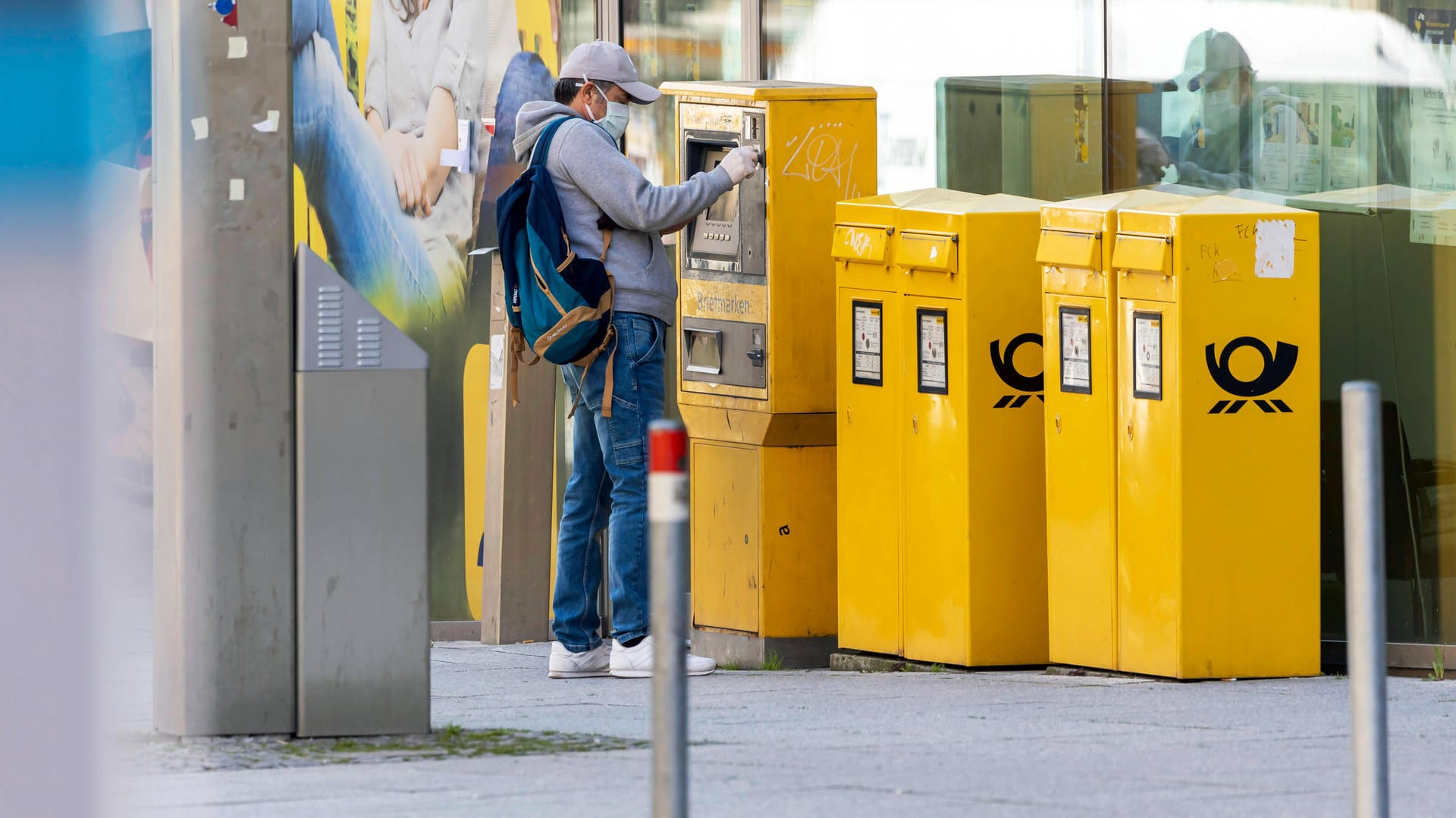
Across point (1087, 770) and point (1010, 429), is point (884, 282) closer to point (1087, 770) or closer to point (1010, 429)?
point (1010, 429)

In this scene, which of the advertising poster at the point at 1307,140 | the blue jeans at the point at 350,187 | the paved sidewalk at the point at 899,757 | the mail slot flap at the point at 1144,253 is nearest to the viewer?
the paved sidewalk at the point at 899,757

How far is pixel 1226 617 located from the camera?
655 centimetres

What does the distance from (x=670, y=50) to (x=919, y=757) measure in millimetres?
4641

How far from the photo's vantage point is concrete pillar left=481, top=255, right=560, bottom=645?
8.59 meters

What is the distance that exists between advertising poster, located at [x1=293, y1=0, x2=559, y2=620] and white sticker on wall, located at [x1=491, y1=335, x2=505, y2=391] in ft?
1.43

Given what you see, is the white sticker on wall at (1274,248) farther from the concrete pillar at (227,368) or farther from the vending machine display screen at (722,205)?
the concrete pillar at (227,368)

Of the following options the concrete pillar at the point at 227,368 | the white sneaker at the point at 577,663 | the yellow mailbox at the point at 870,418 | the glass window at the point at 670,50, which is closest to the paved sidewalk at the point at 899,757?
the concrete pillar at the point at 227,368

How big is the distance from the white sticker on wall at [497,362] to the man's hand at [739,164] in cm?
200

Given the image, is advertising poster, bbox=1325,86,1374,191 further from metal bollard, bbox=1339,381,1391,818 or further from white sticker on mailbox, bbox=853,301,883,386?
metal bollard, bbox=1339,381,1391,818

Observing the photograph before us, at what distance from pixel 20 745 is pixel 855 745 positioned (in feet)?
9.92

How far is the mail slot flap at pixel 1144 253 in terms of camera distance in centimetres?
641

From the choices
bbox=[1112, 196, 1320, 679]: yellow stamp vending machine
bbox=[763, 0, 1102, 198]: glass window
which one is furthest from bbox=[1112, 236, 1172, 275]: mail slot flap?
bbox=[763, 0, 1102, 198]: glass window

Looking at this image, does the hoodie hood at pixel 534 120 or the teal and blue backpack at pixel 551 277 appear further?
the hoodie hood at pixel 534 120

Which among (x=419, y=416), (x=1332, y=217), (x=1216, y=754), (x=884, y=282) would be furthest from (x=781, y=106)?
(x=1216, y=754)
